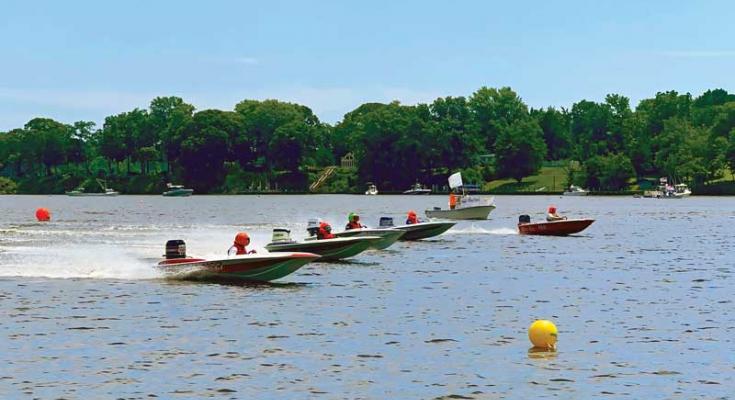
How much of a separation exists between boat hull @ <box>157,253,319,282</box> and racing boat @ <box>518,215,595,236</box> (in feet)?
132

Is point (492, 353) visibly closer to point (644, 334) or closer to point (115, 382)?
point (644, 334)

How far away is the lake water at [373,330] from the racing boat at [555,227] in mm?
19639

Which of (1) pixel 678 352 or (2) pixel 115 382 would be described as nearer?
(2) pixel 115 382

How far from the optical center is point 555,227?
3132 inches

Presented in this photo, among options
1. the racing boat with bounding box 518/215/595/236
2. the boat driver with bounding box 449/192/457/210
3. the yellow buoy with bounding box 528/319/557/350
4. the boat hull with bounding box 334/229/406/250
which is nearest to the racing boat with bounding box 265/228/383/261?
the boat hull with bounding box 334/229/406/250

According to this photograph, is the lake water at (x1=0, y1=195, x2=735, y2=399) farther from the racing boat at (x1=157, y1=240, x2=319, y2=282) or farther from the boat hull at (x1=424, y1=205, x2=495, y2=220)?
the boat hull at (x1=424, y1=205, x2=495, y2=220)

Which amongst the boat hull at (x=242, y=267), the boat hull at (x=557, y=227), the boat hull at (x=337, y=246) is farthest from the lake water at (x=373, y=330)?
the boat hull at (x=557, y=227)

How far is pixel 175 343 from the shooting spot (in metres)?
29.3

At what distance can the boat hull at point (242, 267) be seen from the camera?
1625 inches

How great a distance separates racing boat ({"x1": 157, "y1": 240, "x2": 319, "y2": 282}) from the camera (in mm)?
41312

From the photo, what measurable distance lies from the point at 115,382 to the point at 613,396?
10.5 m

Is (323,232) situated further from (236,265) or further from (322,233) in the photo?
(236,265)

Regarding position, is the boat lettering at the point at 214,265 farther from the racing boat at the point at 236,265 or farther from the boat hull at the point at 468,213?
the boat hull at the point at 468,213

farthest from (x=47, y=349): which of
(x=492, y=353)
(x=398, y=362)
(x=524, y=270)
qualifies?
(x=524, y=270)
